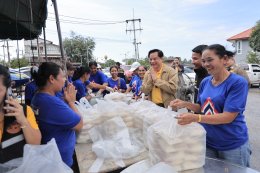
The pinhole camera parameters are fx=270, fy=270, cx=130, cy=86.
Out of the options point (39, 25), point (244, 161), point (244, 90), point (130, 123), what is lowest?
point (244, 161)

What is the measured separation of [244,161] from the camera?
196 cm

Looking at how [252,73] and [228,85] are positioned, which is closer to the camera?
[228,85]

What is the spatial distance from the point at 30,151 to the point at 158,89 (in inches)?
102

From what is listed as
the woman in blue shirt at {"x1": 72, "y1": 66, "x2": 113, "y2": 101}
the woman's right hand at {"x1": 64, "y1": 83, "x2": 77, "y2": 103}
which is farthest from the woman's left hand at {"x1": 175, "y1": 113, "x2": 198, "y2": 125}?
the woman in blue shirt at {"x1": 72, "y1": 66, "x2": 113, "y2": 101}

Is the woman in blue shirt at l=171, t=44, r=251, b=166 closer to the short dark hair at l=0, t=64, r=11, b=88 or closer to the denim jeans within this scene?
the denim jeans

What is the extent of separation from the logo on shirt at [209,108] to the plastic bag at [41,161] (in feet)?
3.55

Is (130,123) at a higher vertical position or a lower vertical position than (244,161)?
higher

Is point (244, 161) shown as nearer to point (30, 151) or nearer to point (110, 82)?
point (30, 151)

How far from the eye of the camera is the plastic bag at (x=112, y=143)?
7.06 feet

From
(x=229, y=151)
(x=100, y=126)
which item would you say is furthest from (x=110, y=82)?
(x=229, y=151)

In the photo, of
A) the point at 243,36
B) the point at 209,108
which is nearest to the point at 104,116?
the point at 209,108

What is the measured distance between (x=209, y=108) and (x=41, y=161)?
3.96ft

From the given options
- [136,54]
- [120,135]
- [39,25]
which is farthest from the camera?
[136,54]

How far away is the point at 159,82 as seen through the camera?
3643mm
